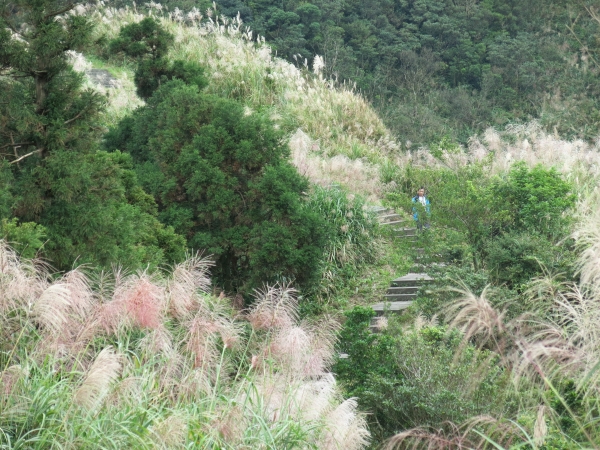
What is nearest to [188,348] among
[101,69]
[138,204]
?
[138,204]

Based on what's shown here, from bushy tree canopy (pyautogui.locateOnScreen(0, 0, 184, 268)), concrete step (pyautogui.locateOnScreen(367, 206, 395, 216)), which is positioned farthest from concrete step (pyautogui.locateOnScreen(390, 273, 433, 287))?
bushy tree canopy (pyautogui.locateOnScreen(0, 0, 184, 268))

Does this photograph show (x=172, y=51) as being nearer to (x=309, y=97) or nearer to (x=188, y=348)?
(x=309, y=97)

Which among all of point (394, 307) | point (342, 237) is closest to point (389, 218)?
point (342, 237)

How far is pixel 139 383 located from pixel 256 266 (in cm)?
567

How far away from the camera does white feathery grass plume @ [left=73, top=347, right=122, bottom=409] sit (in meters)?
4.50

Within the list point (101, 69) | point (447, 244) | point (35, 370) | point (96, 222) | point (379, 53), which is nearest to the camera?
point (35, 370)

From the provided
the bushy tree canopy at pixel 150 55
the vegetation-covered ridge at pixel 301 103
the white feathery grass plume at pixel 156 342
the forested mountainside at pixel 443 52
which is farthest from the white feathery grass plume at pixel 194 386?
the forested mountainside at pixel 443 52

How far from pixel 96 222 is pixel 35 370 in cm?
348

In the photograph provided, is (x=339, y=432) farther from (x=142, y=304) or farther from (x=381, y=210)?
(x=381, y=210)

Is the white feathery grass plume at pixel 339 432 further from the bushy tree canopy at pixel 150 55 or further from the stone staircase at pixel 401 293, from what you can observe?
the bushy tree canopy at pixel 150 55

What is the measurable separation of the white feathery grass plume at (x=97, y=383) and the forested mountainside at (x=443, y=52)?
28.5 metres

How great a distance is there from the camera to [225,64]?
1964 centimetres

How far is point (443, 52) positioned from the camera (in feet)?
129

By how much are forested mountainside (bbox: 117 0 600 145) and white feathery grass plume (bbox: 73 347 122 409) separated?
2848cm
